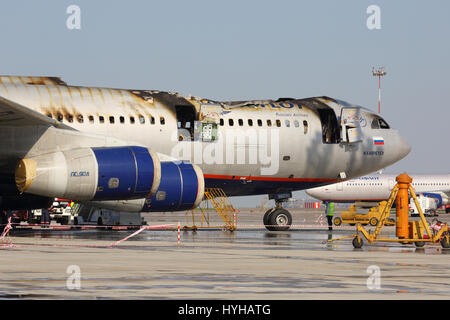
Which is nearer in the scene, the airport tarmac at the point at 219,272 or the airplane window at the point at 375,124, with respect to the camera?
the airport tarmac at the point at 219,272

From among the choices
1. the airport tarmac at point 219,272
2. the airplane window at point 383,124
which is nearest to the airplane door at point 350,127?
the airplane window at point 383,124

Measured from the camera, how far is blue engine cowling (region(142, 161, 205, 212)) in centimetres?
2589

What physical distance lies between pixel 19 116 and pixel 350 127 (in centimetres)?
1512

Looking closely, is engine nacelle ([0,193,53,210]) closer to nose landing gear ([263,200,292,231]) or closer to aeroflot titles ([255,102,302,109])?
aeroflot titles ([255,102,302,109])

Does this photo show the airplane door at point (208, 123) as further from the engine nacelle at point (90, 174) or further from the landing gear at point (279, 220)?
the engine nacelle at point (90, 174)

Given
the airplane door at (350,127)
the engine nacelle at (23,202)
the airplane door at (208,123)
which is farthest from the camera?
the airplane door at (350,127)

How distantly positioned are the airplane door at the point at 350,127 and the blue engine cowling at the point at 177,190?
10129 mm

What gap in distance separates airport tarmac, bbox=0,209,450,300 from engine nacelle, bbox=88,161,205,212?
1899 mm

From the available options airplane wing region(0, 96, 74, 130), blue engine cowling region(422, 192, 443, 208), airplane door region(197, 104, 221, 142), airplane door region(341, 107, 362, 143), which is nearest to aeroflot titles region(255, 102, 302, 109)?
airplane door region(341, 107, 362, 143)

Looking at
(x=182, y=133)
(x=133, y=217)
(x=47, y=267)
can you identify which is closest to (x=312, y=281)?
(x=47, y=267)

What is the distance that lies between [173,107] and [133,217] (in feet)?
39.3

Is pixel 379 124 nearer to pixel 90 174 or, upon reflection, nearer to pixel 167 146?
pixel 167 146

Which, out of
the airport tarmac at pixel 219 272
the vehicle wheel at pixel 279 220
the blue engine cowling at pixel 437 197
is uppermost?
the blue engine cowling at pixel 437 197

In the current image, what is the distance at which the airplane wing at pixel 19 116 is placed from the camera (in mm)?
24328
